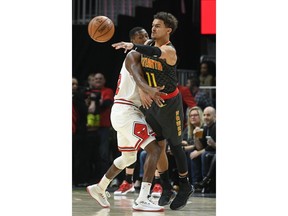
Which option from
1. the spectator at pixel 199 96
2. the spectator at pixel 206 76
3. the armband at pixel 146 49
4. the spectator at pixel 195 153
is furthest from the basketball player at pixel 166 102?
the spectator at pixel 206 76

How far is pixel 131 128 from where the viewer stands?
769 centimetres

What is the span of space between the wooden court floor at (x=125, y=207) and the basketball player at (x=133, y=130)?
0.60ft

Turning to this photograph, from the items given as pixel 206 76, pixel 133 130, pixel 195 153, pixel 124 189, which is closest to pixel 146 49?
pixel 133 130

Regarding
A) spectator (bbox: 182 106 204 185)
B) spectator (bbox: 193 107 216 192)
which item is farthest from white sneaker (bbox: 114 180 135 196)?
spectator (bbox: 193 107 216 192)

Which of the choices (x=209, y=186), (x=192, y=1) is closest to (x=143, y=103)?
(x=209, y=186)

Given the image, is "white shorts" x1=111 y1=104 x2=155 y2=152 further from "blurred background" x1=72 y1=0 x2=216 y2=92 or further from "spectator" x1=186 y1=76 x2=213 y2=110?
"blurred background" x1=72 y1=0 x2=216 y2=92

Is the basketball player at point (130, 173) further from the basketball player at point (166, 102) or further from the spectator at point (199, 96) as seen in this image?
the spectator at point (199, 96)

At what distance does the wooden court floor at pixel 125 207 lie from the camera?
288 inches

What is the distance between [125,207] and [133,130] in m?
1.02

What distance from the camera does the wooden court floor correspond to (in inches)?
288

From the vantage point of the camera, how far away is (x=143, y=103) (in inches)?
303

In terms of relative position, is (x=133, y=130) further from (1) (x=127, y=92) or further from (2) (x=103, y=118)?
(2) (x=103, y=118)
